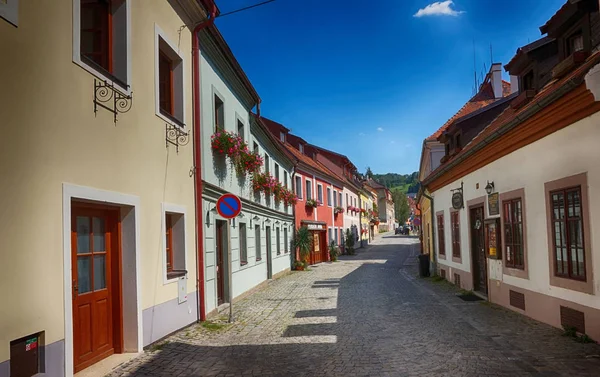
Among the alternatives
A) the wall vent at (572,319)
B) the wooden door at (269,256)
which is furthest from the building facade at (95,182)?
the wooden door at (269,256)

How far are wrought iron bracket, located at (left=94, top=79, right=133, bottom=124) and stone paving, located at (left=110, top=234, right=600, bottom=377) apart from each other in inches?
126

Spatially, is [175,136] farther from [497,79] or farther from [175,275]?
[497,79]

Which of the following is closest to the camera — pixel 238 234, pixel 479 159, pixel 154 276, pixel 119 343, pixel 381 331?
pixel 119 343

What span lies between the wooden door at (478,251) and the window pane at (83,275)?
965 cm

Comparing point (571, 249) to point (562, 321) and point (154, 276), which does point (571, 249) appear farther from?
point (154, 276)

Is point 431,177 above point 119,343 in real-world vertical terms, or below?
above

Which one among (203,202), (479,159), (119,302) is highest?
(479,159)

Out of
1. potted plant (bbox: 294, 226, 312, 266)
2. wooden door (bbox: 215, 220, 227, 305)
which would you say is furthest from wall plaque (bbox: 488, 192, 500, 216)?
potted plant (bbox: 294, 226, 312, 266)

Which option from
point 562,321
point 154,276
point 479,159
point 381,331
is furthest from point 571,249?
point 154,276

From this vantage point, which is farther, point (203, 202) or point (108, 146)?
point (203, 202)

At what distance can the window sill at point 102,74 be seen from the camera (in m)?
5.64

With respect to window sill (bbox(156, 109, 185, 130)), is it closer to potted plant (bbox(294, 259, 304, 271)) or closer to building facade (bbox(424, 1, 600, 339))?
building facade (bbox(424, 1, 600, 339))

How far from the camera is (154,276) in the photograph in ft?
24.9

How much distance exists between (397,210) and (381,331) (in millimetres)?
99947
